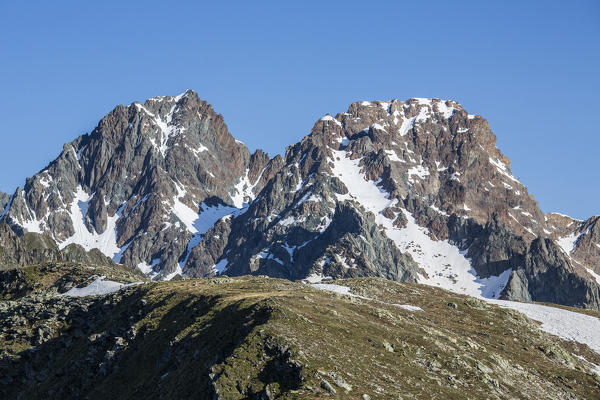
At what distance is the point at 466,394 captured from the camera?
5800 centimetres

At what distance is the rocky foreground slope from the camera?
2093 inches

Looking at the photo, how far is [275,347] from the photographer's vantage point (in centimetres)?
5494

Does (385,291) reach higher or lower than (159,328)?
higher

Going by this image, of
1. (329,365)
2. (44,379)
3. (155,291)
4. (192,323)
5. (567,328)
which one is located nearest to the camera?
(329,365)

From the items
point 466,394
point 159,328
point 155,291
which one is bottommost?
point 466,394

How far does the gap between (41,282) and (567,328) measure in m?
88.7

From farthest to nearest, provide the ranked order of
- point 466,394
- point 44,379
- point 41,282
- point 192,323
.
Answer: point 41,282
point 44,379
point 192,323
point 466,394

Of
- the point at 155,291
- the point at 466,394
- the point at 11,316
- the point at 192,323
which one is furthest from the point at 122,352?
the point at 466,394

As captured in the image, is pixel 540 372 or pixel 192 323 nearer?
pixel 192 323

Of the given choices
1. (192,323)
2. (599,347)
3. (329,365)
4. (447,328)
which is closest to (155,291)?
(192,323)

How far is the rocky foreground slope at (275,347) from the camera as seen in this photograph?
53156mm

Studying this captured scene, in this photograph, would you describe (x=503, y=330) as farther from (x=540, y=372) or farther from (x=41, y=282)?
(x=41, y=282)

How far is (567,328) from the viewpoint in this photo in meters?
109

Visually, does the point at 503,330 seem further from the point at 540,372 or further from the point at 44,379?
the point at 44,379
